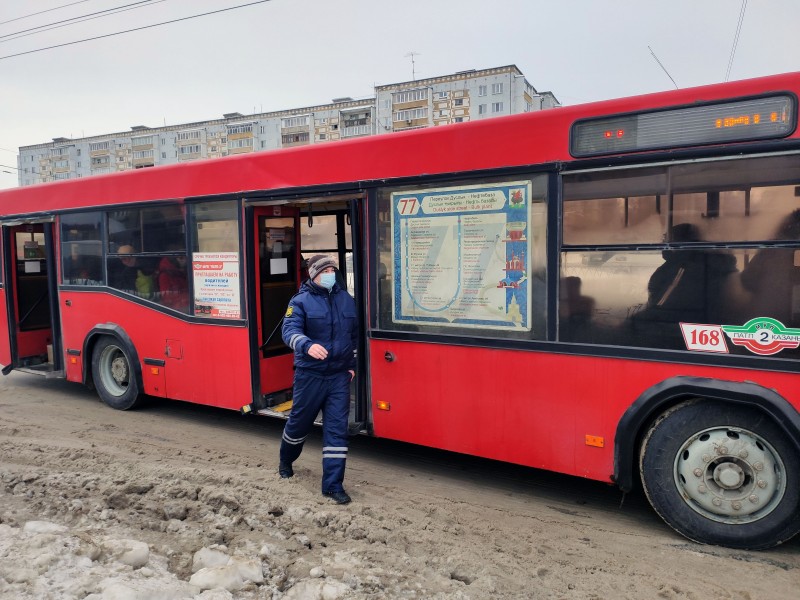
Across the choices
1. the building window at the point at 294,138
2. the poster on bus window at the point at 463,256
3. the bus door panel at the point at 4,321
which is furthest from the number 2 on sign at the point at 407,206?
the building window at the point at 294,138

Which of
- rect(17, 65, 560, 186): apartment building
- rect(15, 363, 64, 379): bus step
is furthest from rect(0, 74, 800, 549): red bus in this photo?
rect(17, 65, 560, 186): apartment building

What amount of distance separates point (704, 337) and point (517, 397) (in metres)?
1.36

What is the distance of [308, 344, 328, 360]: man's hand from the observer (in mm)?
4293

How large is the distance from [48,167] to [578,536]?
70768mm

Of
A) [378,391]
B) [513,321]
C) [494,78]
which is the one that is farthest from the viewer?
[494,78]

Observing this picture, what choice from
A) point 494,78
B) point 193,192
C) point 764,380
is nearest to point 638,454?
point 764,380

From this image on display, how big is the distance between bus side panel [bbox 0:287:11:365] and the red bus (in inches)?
146

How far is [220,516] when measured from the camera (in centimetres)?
384

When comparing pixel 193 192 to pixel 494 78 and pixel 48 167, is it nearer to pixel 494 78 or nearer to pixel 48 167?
pixel 494 78

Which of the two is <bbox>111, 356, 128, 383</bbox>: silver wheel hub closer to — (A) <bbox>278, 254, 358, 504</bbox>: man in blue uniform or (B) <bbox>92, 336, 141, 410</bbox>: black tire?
(B) <bbox>92, 336, 141, 410</bbox>: black tire

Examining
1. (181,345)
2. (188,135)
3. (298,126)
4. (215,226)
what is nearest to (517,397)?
(215,226)

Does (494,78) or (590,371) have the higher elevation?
(494,78)

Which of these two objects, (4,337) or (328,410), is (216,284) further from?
(4,337)

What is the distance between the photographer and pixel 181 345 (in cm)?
675
